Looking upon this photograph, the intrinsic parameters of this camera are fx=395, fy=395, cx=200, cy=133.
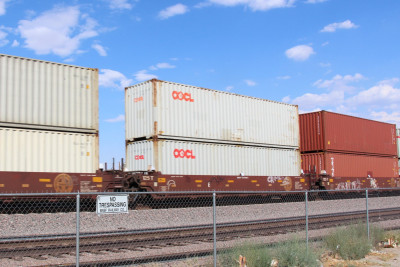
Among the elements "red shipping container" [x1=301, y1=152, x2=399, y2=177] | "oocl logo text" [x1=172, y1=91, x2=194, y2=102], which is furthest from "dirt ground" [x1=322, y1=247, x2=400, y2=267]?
"red shipping container" [x1=301, y1=152, x2=399, y2=177]

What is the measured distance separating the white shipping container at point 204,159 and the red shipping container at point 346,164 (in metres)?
3.27

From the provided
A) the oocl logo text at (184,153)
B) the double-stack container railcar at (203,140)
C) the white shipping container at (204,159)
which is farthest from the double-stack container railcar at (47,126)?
the oocl logo text at (184,153)

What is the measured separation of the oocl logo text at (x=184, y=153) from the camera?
17.4 metres

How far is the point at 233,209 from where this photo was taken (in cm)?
1747

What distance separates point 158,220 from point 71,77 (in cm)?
623

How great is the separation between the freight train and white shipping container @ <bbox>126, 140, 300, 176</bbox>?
47 millimetres

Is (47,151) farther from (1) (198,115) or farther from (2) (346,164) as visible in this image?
(2) (346,164)

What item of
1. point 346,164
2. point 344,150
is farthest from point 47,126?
point 346,164

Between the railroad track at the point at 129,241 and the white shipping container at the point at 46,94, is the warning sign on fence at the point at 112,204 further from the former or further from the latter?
the white shipping container at the point at 46,94

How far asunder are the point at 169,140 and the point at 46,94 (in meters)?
5.56

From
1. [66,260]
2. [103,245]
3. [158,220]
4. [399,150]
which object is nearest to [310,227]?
[158,220]

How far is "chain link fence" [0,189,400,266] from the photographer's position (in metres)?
7.36

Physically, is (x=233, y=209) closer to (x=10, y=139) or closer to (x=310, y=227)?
(x=310, y=227)

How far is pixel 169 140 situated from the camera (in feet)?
57.1
